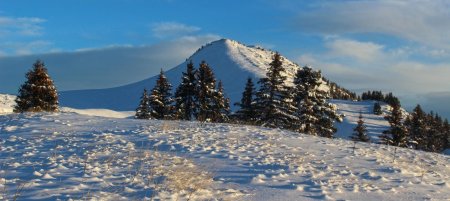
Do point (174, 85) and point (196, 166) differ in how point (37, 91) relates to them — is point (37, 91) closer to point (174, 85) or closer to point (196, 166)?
point (196, 166)

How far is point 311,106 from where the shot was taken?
145 feet

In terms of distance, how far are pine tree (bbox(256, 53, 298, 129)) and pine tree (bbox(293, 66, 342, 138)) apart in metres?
0.83

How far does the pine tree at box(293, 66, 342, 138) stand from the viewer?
44062 millimetres

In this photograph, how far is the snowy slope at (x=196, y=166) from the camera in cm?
1001

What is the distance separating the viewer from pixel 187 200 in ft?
30.1

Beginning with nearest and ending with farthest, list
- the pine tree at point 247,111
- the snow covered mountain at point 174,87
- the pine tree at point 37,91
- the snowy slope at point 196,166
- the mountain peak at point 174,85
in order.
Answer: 1. the snowy slope at point 196,166
2. the pine tree at point 37,91
3. the pine tree at point 247,111
4. the snow covered mountain at point 174,87
5. the mountain peak at point 174,85

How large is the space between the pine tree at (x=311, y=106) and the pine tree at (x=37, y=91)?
23201 mm

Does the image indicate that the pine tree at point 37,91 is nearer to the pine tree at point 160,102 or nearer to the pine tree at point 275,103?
the pine tree at point 160,102

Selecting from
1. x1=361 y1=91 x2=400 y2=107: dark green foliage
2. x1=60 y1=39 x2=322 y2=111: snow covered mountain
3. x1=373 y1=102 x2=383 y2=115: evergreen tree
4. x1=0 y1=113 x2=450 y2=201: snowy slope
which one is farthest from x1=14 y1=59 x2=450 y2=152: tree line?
x1=361 y1=91 x2=400 y2=107: dark green foliage

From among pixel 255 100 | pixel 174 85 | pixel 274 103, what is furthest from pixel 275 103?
pixel 174 85

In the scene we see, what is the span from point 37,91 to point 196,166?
35213 mm

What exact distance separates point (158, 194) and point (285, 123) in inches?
1385

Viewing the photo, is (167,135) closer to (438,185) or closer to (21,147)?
(21,147)

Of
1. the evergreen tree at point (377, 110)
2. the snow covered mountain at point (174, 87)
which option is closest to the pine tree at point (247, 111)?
the snow covered mountain at point (174, 87)
